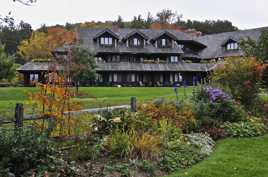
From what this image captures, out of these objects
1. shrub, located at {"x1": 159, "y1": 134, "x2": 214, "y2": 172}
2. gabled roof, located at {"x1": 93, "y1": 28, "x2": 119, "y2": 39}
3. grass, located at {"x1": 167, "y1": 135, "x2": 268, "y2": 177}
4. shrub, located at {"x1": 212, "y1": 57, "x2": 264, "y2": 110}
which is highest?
gabled roof, located at {"x1": 93, "y1": 28, "x2": 119, "y2": 39}

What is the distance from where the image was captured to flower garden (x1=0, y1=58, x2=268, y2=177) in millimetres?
8719

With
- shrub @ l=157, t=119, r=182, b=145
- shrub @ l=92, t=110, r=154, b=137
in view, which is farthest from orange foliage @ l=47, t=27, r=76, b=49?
shrub @ l=92, t=110, r=154, b=137

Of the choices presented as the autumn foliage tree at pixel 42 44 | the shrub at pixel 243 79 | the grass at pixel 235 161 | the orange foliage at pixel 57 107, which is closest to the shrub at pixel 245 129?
the grass at pixel 235 161

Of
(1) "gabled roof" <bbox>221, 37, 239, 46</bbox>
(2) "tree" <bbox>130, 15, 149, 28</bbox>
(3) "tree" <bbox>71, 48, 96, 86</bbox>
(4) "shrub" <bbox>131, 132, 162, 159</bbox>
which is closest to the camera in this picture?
(4) "shrub" <bbox>131, 132, 162, 159</bbox>

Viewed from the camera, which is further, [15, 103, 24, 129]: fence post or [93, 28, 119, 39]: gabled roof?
[93, 28, 119, 39]: gabled roof

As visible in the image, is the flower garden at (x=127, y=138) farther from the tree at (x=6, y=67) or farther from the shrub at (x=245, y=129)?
the tree at (x=6, y=67)

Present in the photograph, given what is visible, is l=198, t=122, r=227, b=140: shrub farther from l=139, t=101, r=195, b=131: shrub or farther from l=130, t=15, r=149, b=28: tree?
l=130, t=15, r=149, b=28: tree

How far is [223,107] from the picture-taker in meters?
16.9

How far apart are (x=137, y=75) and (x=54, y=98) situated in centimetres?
4760

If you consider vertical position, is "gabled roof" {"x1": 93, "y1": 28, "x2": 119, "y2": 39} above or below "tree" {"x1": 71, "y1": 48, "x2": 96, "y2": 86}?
above

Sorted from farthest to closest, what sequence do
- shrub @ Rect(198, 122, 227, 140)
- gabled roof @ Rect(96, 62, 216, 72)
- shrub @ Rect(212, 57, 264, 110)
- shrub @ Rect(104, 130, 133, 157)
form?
gabled roof @ Rect(96, 62, 216, 72) < shrub @ Rect(212, 57, 264, 110) < shrub @ Rect(198, 122, 227, 140) < shrub @ Rect(104, 130, 133, 157)

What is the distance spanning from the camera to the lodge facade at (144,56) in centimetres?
5731

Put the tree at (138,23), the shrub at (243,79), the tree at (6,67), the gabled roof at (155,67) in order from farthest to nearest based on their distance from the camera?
the tree at (138,23)
the gabled roof at (155,67)
the tree at (6,67)
the shrub at (243,79)

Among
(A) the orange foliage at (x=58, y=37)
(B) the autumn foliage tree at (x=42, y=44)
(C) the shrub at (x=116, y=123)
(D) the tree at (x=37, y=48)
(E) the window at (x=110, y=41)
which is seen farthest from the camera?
(A) the orange foliage at (x=58, y=37)
